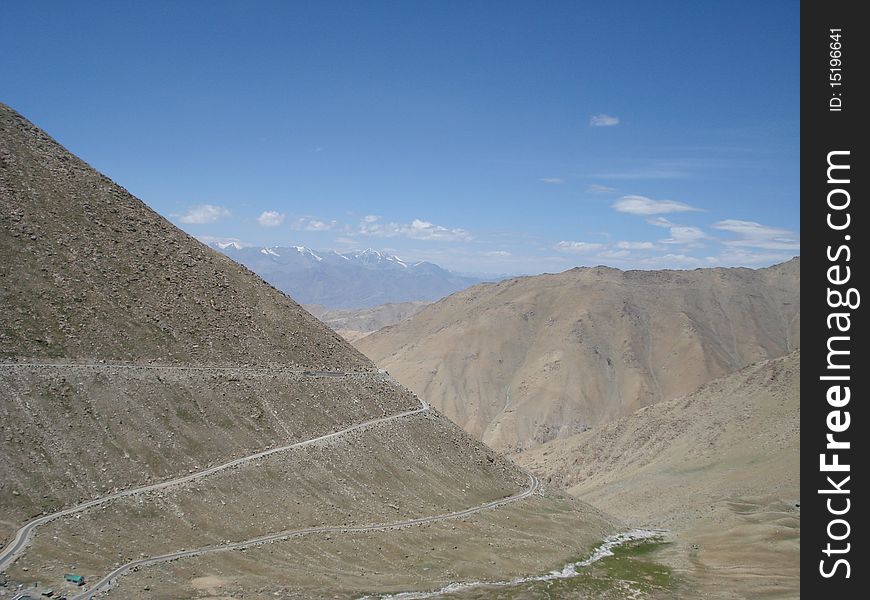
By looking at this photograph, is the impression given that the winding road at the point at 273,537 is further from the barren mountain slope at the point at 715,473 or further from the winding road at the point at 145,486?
the barren mountain slope at the point at 715,473

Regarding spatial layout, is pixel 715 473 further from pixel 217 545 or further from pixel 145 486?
pixel 145 486

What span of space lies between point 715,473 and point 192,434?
6938cm

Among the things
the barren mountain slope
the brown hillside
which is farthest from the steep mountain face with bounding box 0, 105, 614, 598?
the barren mountain slope

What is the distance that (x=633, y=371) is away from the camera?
193 meters

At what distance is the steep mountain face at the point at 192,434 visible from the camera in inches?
1722

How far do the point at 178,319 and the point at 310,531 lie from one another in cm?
2646

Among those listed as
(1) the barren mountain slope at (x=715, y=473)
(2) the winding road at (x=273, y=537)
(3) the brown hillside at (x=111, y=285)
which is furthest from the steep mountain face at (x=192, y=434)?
(1) the barren mountain slope at (x=715, y=473)

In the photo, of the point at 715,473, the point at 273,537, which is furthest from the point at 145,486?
the point at 715,473

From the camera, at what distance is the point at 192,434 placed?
184 ft

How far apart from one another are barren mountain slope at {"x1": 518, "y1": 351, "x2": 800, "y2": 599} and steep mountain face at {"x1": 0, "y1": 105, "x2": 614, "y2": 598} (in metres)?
12.4

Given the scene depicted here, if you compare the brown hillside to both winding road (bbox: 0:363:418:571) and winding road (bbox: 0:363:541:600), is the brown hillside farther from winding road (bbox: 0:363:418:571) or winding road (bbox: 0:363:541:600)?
winding road (bbox: 0:363:418:571)

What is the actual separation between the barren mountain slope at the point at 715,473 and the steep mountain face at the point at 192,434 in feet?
40.6

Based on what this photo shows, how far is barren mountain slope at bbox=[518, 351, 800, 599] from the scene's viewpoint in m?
59.5
